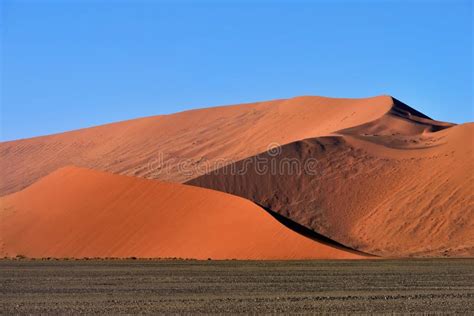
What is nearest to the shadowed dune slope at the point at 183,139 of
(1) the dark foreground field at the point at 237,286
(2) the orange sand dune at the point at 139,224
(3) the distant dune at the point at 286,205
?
(3) the distant dune at the point at 286,205

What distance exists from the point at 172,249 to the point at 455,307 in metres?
21.7

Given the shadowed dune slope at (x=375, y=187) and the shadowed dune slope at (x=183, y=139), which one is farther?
the shadowed dune slope at (x=183, y=139)

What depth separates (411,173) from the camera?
45656mm

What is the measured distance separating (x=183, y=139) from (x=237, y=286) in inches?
2091

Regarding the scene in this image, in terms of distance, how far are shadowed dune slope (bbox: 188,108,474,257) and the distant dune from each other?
0.06 metres

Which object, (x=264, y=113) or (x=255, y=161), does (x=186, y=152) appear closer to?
(x=264, y=113)

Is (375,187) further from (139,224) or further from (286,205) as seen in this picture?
(139,224)

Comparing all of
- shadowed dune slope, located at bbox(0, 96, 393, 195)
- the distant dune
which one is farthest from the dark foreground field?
shadowed dune slope, located at bbox(0, 96, 393, 195)

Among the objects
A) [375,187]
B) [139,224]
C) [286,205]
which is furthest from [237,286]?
[375,187]

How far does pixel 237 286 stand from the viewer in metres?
21.8

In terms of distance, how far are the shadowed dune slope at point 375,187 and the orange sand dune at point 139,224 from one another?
175 inches

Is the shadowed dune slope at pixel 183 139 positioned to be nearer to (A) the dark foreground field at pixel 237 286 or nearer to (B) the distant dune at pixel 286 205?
(B) the distant dune at pixel 286 205

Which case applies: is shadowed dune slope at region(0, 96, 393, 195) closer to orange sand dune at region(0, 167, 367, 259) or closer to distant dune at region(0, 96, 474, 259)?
distant dune at region(0, 96, 474, 259)

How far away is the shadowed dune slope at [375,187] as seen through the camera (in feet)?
131
